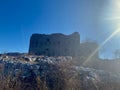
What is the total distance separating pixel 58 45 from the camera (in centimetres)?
4803

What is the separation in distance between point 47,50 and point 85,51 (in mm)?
10258

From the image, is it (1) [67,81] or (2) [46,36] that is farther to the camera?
(2) [46,36]

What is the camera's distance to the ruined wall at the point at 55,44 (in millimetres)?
47031

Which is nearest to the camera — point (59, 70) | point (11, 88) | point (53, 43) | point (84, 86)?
point (11, 88)

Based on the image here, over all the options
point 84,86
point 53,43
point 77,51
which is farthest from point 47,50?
point 84,86

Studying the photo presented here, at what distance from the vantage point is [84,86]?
582 cm

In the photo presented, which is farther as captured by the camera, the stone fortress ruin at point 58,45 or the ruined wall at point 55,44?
the ruined wall at point 55,44

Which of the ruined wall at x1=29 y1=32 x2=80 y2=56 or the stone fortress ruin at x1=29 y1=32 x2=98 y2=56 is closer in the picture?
the stone fortress ruin at x1=29 y1=32 x2=98 y2=56

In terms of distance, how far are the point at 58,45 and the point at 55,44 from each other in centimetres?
92

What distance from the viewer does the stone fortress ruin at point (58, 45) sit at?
46219 mm

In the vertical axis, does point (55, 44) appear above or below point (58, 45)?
above

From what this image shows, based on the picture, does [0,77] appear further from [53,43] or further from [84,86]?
[53,43]

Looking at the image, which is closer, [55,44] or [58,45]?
[58,45]

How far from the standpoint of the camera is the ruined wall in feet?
Answer: 154
